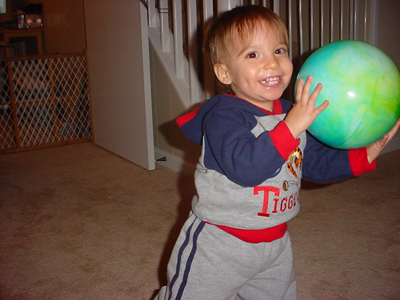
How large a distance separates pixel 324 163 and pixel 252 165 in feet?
0.91

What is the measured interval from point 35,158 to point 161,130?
2.90 ft

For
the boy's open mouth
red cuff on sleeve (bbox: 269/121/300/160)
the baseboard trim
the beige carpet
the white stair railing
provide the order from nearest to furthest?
red cuff on sleeve (bbox: 269/121/300/160) < the boy's open mouth < the beige carpet < the white stair railing < the baseboard trim

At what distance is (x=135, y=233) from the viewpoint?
61.2 inches

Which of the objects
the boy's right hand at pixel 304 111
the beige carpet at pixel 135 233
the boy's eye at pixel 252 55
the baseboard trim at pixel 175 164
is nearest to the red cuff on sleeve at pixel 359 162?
the boy's right hand at pixel 304 111

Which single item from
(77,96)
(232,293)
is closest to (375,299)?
(232,293)

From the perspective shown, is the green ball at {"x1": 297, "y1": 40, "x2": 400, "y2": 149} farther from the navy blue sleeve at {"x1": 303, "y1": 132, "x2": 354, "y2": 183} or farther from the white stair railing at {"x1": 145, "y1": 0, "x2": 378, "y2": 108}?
the white stair railing at {"x1": 145, "y1": 0, "x2": 378, "y2": 108}

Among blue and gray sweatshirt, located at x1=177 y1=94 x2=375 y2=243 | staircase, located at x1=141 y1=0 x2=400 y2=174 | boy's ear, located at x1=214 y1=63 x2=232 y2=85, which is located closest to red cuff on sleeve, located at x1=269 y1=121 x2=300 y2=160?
blue and gray sweatshirt, located at x1=177 y1=94 x2=375 y2=243

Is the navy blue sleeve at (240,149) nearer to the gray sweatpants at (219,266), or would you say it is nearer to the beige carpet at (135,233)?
the gray sweatpants at (219,266)

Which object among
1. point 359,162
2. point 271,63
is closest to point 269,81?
point 271,63

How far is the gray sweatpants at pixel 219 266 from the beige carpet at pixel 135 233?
276 mm

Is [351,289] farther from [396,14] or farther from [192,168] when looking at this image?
[396,14]

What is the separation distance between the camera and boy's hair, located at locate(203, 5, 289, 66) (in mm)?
848

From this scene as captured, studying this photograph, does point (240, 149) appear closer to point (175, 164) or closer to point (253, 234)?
point (253, 234)

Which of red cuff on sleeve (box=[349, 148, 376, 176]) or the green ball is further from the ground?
the green ball
